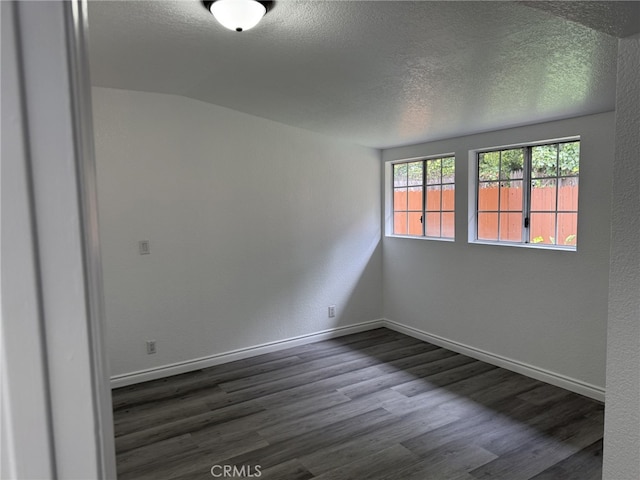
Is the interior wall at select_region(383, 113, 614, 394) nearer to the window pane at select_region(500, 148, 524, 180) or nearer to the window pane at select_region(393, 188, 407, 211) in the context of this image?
the window pane at select_region(500, 148, 524, 180)

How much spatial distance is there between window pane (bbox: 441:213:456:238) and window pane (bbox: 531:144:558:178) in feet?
3.00

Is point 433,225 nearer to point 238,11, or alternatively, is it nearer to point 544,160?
point 544,160

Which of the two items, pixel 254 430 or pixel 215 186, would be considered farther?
pixel 215 186

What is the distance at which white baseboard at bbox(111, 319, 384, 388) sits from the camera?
365 centimetres

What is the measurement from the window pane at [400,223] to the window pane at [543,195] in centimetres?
157

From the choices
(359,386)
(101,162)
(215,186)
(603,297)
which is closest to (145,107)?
(101,162)

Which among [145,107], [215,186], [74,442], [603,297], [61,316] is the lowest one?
[603,297]

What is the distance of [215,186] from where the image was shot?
3904 millimetres

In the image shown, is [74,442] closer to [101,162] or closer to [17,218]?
[17,218]

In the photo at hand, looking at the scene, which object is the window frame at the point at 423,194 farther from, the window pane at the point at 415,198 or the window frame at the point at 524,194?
the window frame at the point at 524,194

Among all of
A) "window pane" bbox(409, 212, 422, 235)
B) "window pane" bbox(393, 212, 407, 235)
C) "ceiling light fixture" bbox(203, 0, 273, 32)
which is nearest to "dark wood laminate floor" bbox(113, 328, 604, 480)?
"window pane" bbox(409, 212, 422, 235)

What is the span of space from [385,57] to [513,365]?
2.87 metres

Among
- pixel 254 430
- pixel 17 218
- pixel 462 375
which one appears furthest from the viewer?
pixel 462 375

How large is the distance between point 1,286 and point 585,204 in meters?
3.58
